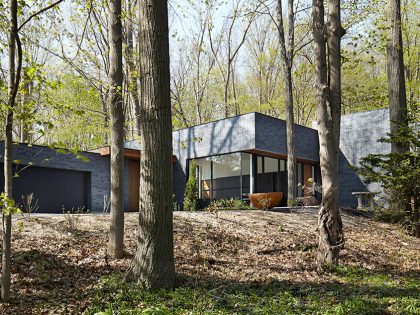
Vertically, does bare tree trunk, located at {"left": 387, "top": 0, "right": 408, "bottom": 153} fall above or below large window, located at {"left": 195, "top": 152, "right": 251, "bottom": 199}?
above

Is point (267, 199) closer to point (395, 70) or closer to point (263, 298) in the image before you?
point (395, 70)

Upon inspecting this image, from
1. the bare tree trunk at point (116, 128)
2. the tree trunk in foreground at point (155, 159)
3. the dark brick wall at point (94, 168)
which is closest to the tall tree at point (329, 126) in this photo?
the tree trunk in foreground at point (155, 159)

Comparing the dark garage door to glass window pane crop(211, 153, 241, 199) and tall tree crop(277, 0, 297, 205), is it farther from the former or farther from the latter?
tall tree crop(277, 0, 297, 205)

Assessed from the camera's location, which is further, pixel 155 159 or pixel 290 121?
pixel 290 121

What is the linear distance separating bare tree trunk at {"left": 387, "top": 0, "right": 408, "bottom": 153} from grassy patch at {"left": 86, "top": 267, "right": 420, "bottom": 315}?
640 centimetres

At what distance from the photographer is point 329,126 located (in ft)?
22.7

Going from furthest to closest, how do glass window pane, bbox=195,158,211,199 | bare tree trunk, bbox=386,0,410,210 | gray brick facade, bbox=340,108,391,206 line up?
glass window pane, bbox=195,158,211,199 → gray brick facade, bbox=340,108,391,206 → bare tree trunk, bbox=386,0,410,210

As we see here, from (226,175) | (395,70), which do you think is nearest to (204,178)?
(226,175)

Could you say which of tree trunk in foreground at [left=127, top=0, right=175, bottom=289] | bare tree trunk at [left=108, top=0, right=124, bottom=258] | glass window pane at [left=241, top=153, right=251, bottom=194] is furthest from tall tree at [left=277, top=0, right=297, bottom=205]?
tree trunk in foreground at [left=127, top=0, right=175, bottom=289]

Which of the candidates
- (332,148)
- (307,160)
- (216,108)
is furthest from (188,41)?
(332,148)

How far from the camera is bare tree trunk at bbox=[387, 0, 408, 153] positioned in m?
11.0

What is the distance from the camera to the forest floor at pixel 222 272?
14.7 feet

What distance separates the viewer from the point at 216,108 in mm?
28703

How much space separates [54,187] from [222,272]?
11.7m
